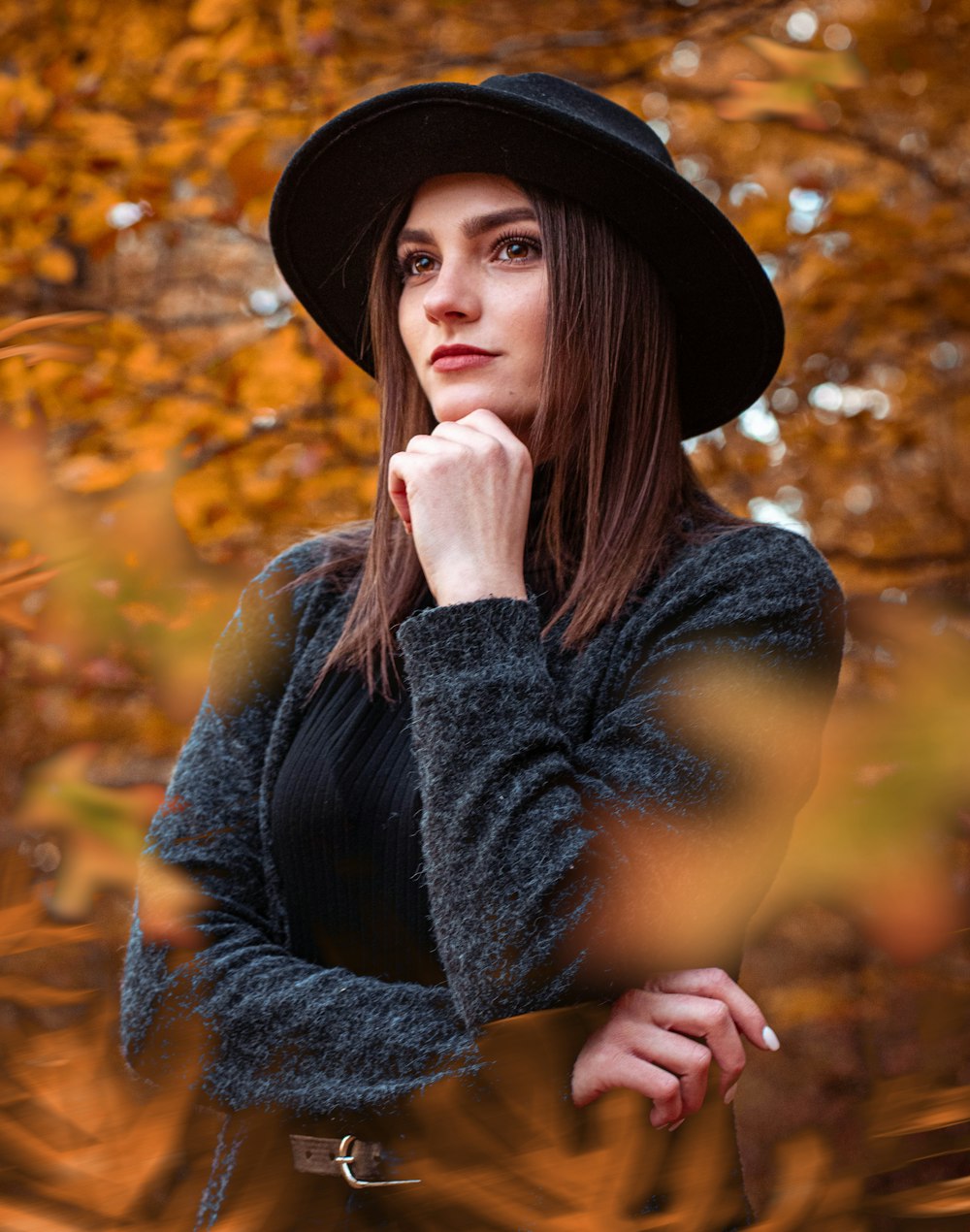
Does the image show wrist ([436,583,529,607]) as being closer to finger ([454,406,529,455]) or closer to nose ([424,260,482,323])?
finger ([454,406,529,455])

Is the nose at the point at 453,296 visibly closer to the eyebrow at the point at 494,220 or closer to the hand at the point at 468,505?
the eyebrow at the point at 494,220

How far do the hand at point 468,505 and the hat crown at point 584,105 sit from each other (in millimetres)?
444

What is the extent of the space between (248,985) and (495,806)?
440 millimetres

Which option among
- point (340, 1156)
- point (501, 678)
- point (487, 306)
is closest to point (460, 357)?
point (487, 306)

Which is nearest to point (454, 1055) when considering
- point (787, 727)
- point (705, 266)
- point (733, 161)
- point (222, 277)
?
point (787, 727)

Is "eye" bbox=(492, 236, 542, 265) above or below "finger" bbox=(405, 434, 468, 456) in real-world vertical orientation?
above

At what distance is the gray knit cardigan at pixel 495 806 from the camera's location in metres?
1.21

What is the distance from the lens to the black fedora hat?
155cm

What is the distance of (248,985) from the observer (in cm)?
145

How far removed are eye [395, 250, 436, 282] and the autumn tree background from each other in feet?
1.61

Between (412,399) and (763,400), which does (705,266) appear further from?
(763,400)

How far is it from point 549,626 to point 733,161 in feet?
9.80

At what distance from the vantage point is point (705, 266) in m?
1.69

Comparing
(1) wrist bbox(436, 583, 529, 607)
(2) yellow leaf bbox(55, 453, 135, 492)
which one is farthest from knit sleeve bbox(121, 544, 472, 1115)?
(2) yellow leaf bbox(55, 453, 135, 492)
